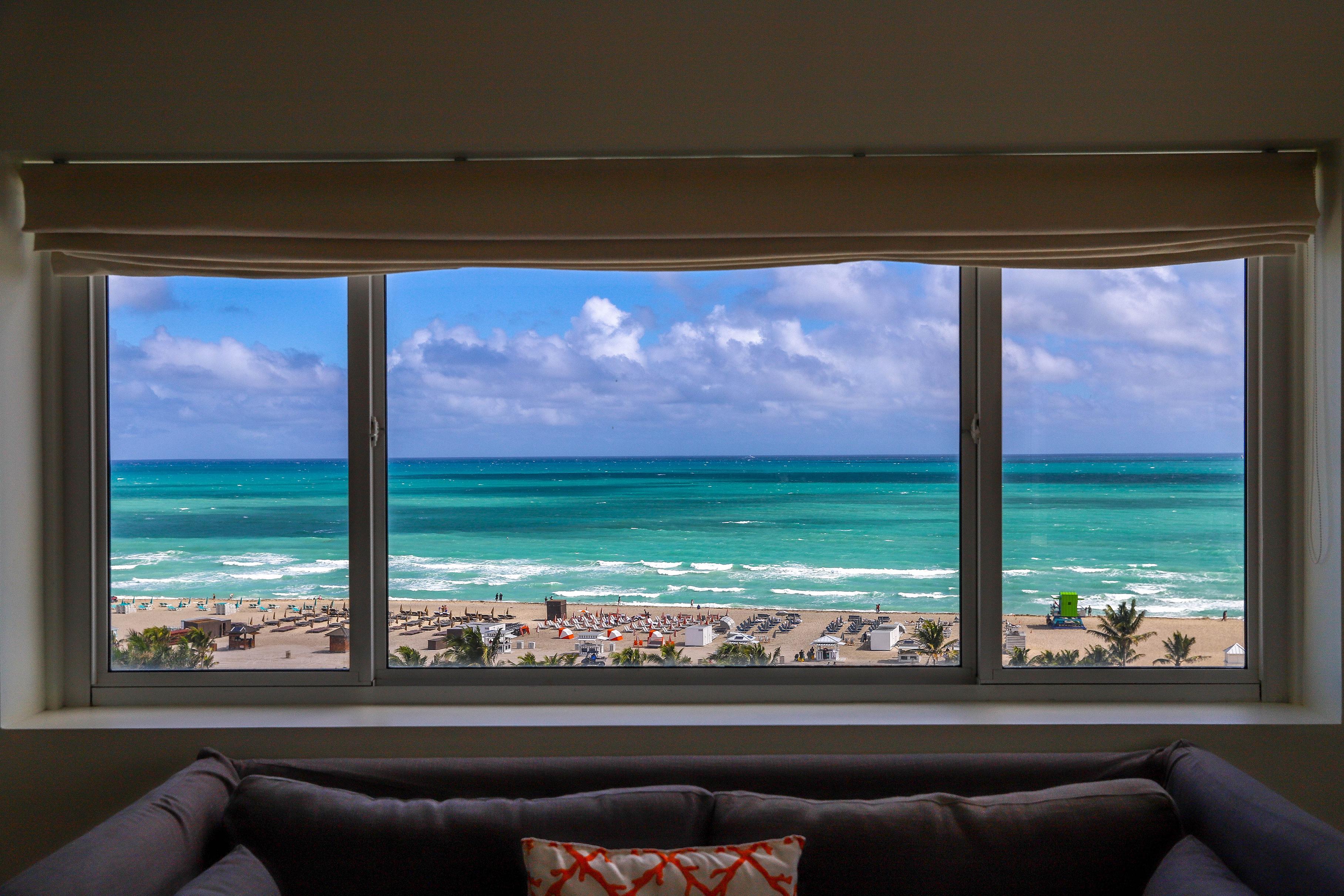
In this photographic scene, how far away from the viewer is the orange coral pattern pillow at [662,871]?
1584 mm

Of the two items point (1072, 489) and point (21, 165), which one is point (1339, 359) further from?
point (21, 165)

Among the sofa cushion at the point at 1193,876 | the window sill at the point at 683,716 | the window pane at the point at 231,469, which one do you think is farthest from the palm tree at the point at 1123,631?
the window pane at the point at 231,469

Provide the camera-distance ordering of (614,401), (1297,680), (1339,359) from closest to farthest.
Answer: (1339,359)
(1297,680)
(614,401)

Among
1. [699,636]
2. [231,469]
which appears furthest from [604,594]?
[231,469]

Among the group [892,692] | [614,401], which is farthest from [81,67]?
[892,692]

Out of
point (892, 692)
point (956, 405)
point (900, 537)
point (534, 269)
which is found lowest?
point (892, 692)

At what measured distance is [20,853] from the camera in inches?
83.2

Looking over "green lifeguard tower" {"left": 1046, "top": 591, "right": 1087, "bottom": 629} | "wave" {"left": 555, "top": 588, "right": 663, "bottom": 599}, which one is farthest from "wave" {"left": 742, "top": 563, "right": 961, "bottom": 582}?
"green lifeguard tower" {"left": 1046, "top": 591, "right": 1087, "bottom": 629}

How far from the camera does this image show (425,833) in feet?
5.77

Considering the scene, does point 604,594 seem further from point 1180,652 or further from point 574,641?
point 1180,652

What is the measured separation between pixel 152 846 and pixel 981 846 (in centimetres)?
162

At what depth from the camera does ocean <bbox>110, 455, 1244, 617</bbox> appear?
2.33 m

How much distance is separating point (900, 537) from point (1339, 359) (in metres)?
1.12

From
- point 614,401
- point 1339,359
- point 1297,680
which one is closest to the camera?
point 1339,359
